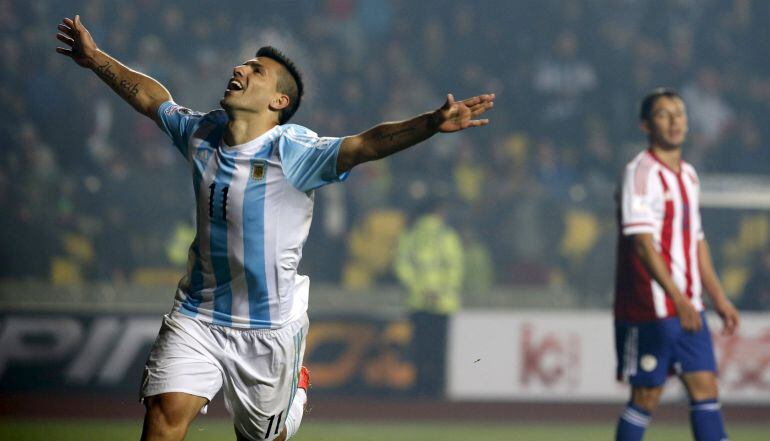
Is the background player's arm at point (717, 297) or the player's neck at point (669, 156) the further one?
the player's neck at point (669, 156)

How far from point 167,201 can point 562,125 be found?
5489mm

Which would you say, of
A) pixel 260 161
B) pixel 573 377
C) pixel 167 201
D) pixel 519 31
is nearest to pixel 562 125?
pixel 519 31

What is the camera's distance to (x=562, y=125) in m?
15.5

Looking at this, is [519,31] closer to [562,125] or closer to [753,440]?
[562,125]

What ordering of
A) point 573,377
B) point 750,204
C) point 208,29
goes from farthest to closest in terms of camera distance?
point 208,29 → point 750,204 → point 573,377

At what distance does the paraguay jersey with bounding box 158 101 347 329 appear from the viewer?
17.3ft

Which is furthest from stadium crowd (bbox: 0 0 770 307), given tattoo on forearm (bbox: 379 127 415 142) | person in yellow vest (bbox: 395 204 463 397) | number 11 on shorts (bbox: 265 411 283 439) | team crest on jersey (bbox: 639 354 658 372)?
tattoo on forearm (bbox: 379 127 415 142)

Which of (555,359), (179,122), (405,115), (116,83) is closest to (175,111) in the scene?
(179,122)

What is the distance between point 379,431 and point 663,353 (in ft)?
12.5

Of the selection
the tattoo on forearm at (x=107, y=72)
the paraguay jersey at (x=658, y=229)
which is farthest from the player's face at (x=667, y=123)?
the tattoo on forearm at (x=107, y=72)

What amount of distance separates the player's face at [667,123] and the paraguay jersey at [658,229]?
0.42 feet

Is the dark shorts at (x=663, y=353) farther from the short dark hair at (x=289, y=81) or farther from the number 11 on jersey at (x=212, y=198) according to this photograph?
the number 11 on jersey at (x=212, y=198)

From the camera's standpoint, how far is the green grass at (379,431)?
31.0ft

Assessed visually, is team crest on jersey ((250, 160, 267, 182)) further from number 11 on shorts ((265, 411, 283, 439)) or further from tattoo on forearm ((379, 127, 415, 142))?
number 11 on shorts ((265, 411, 283, 439))
